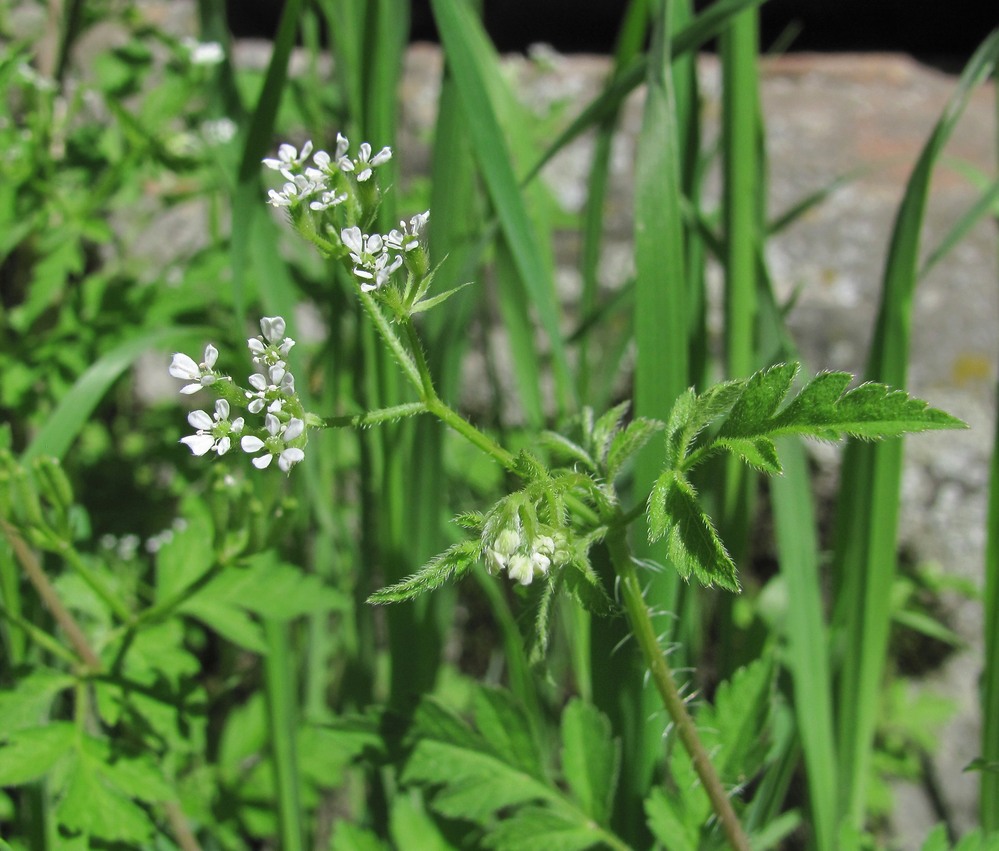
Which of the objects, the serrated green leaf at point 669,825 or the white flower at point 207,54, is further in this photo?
the white flower at point 207,54

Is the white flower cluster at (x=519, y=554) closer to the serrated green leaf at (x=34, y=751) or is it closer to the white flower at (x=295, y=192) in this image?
the white flower at (x=295, y=192)

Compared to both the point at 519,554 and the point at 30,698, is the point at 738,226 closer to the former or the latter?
the point at 519,554

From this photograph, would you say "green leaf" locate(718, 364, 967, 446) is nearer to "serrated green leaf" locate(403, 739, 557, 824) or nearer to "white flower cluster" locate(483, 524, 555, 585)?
"white flower cluster" locate(483, 524, 555, 585)

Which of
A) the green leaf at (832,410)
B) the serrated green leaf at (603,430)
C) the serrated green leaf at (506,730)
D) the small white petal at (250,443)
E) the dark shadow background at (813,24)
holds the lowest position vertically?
the serrated green leaf at (506,730)

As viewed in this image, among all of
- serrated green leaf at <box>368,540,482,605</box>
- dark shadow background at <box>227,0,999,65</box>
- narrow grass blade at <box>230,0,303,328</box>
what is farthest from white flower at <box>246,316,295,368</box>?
dark shadow background at <box>227,0,999,65</box>

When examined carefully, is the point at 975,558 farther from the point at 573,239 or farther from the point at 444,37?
the point at 444,37

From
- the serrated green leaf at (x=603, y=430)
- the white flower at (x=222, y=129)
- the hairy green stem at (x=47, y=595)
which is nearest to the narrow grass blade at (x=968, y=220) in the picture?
the serrated green leaf at (x=603, y=430)

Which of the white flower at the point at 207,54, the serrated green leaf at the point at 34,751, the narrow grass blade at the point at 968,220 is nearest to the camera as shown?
the serrated green leaf at the point at 34,751
